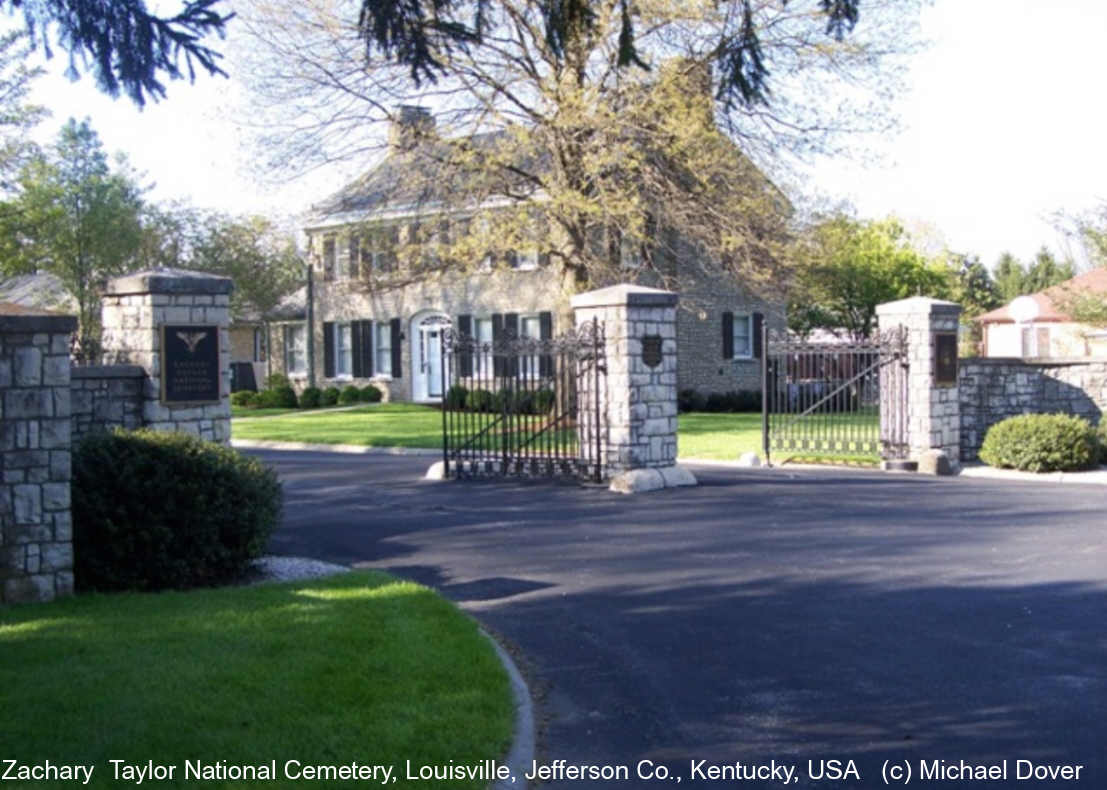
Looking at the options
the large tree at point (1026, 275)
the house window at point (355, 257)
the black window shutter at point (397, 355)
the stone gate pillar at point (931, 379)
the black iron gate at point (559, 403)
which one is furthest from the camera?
the large tree at point (1026, 275)

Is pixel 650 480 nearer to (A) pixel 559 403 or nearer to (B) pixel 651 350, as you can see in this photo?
Result: (B) pixel 651 350

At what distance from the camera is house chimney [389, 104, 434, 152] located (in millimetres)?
26125

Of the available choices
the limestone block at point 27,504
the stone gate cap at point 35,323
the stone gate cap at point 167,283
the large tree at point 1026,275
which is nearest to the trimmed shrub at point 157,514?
the limestone block at point 27,504

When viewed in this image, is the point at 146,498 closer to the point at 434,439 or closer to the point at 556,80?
the point at 434,439

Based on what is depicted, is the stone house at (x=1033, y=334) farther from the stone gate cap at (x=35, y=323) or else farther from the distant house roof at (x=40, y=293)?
the stone gate cap at (x=35, y=323)

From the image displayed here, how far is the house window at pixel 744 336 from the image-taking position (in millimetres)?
38875

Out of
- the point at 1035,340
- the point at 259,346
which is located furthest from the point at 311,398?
the point at 1035,340

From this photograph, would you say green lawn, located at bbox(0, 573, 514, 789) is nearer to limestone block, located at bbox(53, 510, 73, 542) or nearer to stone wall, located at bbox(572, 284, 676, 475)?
limestone block, located at bbox(53, 510, 73, 542)

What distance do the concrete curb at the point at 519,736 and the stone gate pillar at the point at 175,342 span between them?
5701 millimetres

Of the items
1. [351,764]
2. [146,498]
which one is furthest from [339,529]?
[351,764]

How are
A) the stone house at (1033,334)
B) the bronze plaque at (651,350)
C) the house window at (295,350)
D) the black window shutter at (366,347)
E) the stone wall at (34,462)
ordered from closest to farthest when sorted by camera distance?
the stone wall at (34,462)
the bronze plaque at (651,350)
the black window shutter at (366,347)
the house window at (295,350)
the stone house at (1033,334)

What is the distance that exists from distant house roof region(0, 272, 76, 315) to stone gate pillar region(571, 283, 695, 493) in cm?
2726

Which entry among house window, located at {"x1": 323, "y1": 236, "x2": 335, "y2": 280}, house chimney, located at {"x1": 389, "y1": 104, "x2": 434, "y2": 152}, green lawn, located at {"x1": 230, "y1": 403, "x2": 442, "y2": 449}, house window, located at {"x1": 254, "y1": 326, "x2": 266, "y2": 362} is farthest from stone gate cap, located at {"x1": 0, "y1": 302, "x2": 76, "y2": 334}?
house window, located at {"x1": 254, "y1": 326, "x2": 266, "y2": 362}

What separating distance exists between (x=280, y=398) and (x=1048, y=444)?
25.8 metres
